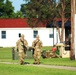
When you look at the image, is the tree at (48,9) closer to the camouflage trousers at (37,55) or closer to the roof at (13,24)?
the roof at (13,24)

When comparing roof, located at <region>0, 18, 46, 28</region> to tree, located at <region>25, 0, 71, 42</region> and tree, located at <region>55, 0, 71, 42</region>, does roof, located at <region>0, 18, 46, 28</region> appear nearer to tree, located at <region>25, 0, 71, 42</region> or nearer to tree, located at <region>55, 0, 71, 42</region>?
tree, located at <region>55, 0, 71, 42</region>

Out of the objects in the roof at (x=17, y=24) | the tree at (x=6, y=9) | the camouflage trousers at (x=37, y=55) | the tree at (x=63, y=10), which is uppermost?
the tree at (x=6, y=9)

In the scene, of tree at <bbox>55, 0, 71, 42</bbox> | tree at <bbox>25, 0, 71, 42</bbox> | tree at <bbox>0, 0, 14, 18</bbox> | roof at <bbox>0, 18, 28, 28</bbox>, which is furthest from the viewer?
tree at <bbox>0, 0, 14, 18</bbox>

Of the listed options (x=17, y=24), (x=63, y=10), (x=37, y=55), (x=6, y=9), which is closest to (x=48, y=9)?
(x=63, y=10)

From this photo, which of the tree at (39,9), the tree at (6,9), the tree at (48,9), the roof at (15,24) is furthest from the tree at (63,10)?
the tree at (6,9)

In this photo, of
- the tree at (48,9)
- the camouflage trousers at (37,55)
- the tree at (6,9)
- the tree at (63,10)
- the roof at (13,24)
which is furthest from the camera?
the tree at (6,9)

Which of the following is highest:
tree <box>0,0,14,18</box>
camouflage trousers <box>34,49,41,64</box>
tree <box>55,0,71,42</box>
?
tree <box>0,0,14,18</box>

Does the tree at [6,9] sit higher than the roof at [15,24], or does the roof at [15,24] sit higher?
the tree at [6,9]

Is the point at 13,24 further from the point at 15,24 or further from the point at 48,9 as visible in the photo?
the point at 48,9

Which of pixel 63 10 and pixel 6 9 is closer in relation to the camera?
Answer: pixel 63 10

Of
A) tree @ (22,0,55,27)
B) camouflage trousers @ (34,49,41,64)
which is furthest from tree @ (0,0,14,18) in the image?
camouflage trousers @ (34,49,41,64)

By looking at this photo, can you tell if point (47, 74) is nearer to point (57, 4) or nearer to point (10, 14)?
point (57, 4)

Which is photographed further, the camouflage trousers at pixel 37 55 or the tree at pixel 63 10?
the tree at pixel 63 10

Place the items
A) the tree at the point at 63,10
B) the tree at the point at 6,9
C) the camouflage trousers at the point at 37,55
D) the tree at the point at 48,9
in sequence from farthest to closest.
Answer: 1. the tree at the point at 6,9
2. the tree at the point at 63,10
3. the tree at the point at 48,9
4. the camouflage trousers at the point at 37,55
